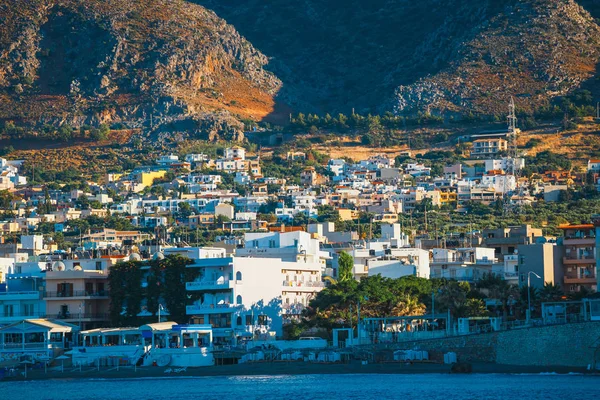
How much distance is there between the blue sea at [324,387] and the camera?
241 ft

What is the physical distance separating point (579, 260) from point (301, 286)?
17.3m

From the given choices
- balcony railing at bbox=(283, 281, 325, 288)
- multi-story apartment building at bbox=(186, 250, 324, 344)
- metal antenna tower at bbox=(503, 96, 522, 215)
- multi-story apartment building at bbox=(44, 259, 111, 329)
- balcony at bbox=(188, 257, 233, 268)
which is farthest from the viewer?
metal antenna tower at bbox=(503, 96, 522, 215)

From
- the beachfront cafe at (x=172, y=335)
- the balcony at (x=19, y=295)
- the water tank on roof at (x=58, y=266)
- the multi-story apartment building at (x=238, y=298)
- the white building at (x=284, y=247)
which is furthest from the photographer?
the white building at (x=284, y=247)

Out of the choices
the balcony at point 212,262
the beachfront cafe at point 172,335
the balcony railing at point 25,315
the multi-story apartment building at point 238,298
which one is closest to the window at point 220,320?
the multi-story apartment building at point 238,298

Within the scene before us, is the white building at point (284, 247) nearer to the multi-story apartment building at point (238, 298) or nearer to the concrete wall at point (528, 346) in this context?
the multi-story apartment building at point (238, 298)

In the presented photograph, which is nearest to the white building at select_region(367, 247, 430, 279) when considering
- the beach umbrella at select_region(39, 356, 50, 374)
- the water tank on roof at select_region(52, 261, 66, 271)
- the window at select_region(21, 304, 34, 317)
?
the water tank on roof at select_region(52, 261, 66, 271)

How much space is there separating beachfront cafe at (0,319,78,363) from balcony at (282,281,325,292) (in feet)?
46.2

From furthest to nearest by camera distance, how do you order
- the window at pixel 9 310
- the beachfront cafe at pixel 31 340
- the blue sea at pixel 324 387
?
the window at pixel 9 310
the beachfront cafe at pixel 31 340
the blue sea at pixel 324 387

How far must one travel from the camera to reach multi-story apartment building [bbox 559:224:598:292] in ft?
337

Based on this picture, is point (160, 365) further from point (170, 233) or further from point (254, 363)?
point (170, 233)

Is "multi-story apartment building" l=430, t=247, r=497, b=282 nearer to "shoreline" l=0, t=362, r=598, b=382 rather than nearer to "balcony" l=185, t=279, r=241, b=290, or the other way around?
"balcony" l=185, t=279, r=241, b=290

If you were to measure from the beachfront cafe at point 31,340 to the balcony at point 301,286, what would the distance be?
46.2 feet

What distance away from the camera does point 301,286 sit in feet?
337

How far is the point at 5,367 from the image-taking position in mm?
92625
